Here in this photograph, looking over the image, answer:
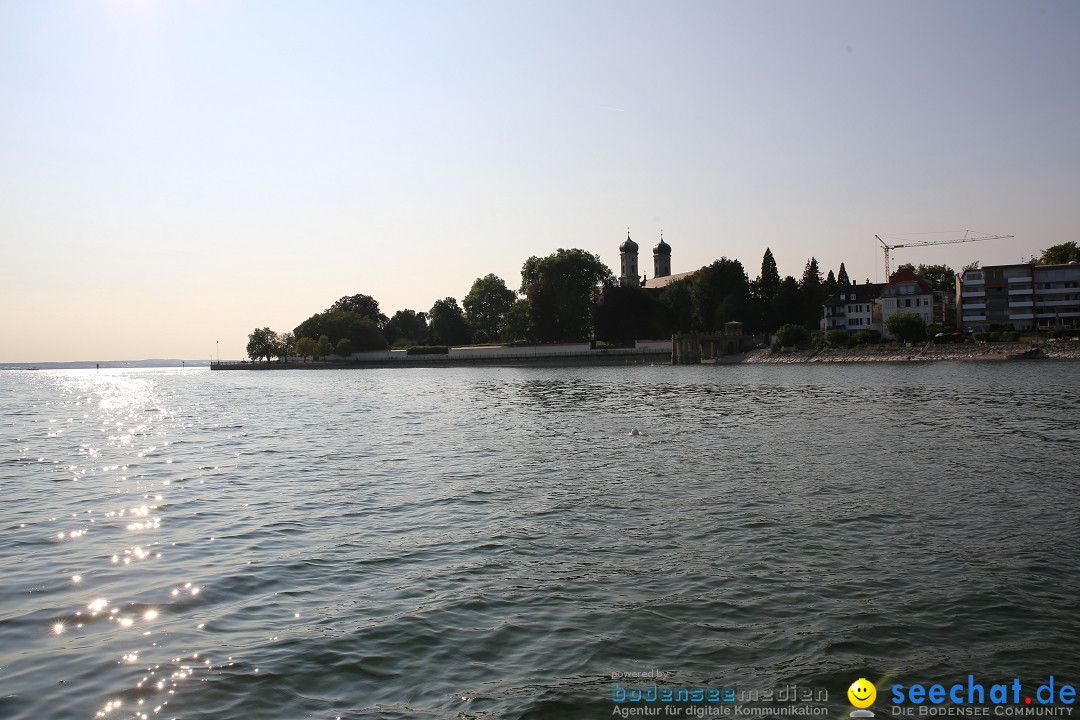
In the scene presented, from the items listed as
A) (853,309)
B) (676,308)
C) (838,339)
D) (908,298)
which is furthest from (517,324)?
(908,298)

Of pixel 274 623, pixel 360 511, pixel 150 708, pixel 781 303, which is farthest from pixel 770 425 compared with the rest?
pixel 781 303

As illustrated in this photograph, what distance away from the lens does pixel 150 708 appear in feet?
20.8

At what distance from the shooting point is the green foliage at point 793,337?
106 meters

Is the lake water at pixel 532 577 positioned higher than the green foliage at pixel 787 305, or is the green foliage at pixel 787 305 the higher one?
the green foliage at pixel 787 305

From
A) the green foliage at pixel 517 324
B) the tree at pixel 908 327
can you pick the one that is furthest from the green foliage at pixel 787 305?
the green foliage at pixel 517 324

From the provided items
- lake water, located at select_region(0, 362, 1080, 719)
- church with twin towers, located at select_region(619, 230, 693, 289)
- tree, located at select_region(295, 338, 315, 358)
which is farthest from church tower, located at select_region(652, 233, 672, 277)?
lake water, located at select_region(0, 362, 1080, 719)

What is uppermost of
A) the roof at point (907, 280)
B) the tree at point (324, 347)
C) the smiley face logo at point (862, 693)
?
the roof at point (907, 280)

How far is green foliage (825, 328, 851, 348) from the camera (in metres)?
100

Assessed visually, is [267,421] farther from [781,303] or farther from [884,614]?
[781,303]

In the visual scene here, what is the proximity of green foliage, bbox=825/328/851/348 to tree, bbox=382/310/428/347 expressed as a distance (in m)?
104

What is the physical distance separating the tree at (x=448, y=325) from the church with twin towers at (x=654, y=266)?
38.2 m

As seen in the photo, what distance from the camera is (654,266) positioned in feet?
595

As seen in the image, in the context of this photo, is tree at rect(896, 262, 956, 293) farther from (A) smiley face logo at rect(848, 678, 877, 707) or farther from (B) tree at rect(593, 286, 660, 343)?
(A) smiley face logo at rect(848, 678, 877, 707)

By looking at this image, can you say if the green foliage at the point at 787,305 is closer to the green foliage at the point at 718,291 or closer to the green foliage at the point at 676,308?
the green foliage at the point at 718,291
